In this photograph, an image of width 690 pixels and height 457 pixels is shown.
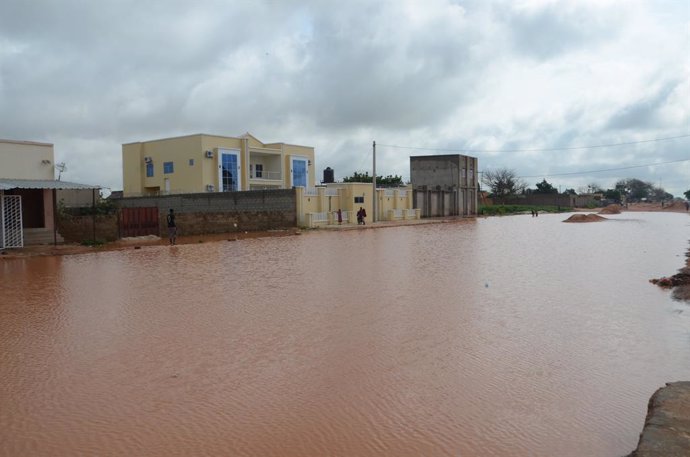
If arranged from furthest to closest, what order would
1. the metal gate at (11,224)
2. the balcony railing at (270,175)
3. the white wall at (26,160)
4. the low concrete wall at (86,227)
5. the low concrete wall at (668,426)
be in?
the balcony railing at (270,175)
the low concrete wall at (86,227)
the white wall at (26,160)
the metal gate at (11,224)
the low concrete wall at (668,426)

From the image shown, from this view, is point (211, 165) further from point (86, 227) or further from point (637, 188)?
point (637, 188)

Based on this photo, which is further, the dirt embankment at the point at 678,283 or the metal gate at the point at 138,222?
the metal gate at the point at 138,222

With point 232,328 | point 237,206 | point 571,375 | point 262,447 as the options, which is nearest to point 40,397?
point 262,447

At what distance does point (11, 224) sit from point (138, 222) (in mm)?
7791

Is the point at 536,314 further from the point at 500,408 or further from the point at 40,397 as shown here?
the point at 40,397

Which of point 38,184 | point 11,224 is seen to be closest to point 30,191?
point 38,184

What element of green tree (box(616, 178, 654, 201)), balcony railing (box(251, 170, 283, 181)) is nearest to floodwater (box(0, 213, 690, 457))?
balcony railing (box(251, 170, 283, 181))

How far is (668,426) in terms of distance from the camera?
4527mm

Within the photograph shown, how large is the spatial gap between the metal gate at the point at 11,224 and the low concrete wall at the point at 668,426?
24434mm

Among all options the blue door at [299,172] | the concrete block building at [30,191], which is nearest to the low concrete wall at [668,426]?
the concrete block building at [30,191]

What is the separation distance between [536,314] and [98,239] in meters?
24.7

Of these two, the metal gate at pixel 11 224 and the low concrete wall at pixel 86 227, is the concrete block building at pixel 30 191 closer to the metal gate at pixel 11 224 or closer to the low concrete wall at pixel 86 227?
the metal gate at pixel 11 224

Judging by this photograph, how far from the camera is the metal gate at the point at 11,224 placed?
23391mm

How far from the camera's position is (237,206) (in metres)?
40.2
